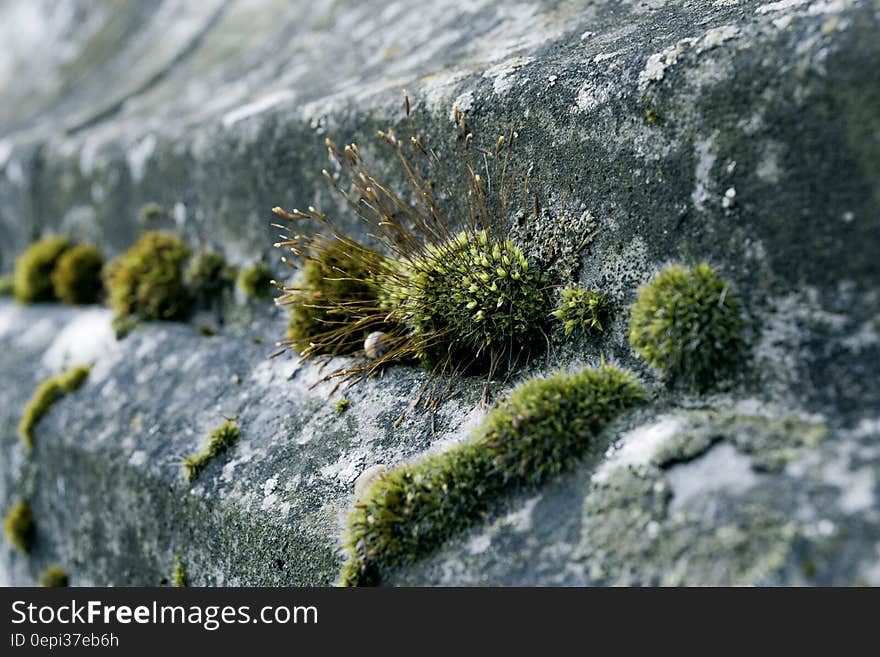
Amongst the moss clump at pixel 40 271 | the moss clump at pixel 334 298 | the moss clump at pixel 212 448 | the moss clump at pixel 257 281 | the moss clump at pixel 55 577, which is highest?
the moss clump at pixel 40 271

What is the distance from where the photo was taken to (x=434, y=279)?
327cm

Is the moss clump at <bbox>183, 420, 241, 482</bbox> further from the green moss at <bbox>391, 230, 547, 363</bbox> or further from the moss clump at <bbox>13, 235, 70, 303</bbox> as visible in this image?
the moss clump at <bbox>13, 235, 70, 303</bbox>

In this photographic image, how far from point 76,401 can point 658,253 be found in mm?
3937

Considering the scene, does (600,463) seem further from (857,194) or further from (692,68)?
(692,68)

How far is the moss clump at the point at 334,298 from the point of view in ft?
11.9

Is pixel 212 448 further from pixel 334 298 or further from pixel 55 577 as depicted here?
pixel 55 577

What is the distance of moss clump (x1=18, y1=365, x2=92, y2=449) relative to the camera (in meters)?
4.88

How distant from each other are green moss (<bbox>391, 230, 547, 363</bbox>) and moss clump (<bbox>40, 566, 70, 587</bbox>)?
9.84 feet

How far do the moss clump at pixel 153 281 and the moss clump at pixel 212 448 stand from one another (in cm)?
164

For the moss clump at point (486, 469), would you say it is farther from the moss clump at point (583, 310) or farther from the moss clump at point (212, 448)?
the moss clump at point (212, 448)

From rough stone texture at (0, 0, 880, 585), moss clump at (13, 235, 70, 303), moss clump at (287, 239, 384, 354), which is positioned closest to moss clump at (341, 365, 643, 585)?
rough stone texture at (0, 0, 880, 585)

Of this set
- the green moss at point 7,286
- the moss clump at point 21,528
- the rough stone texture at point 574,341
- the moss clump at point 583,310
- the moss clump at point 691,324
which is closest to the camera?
the rough stone texture at point 574,341

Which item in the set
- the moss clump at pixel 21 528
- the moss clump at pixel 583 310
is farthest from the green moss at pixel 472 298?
the moss clump at pixel 21 528
